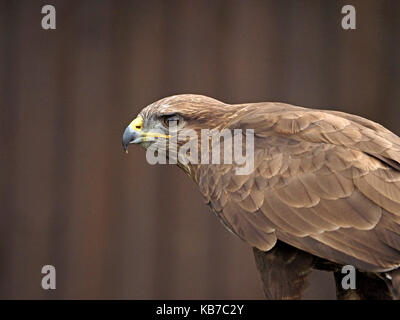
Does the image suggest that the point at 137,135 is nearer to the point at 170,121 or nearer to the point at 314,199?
the point at 170,121

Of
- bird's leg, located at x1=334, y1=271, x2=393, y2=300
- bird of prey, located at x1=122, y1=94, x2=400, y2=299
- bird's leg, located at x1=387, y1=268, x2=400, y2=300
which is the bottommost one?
bird's leg, located at x1=334, y1=271, x2=393, y2=300

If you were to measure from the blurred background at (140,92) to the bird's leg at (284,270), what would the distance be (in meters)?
1.63

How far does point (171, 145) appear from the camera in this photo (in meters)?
2.20

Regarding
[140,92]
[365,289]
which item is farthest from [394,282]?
[140,92]

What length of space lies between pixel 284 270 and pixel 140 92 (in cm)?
198

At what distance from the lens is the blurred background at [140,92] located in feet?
11.8

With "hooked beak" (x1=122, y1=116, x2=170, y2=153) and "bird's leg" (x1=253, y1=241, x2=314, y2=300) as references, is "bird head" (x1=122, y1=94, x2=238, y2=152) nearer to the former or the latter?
"hooked beak" (x1=122, y1=116, x2=170, y2=153)

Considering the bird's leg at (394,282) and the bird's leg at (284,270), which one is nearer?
the bird's leg at (394,282)

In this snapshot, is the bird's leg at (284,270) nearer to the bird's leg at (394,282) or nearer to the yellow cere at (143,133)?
the bird's leg at (394,282)

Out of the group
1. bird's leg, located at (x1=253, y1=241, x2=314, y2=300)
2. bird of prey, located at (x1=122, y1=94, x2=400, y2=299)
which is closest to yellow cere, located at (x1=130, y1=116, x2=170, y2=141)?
bird of prey, located at (x1=122, y1=94, x2=400, y2=299)

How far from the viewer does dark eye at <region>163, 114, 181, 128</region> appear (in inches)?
86.4

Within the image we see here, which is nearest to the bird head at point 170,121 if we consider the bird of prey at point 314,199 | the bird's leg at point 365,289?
the bird of prey at point 314,199

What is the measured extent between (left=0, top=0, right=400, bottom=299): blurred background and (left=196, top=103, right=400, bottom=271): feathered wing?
160 centimetres

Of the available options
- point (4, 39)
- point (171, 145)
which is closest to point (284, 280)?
point (171, 145)
